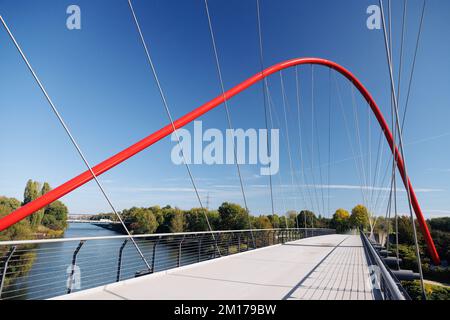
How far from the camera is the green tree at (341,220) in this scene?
2932 inches

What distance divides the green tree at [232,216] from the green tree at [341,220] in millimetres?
31160

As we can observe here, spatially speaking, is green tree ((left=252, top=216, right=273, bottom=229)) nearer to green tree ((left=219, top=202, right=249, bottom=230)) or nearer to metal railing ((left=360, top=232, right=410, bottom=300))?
green tree ((left=219, top=202, right=249, bottom=230))

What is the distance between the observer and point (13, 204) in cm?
3725

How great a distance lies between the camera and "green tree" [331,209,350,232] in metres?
74.5

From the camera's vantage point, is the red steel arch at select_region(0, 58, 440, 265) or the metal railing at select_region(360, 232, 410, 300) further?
the red steel arch at select_region(0, 58, 440, 265)

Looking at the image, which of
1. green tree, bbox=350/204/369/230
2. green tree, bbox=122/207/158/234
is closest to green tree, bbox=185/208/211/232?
green tree, bbox=122/207/158/234

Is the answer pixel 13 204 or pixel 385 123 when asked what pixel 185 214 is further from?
pixel 385 123

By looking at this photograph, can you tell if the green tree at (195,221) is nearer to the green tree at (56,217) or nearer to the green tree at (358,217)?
the green tree at (56,217)

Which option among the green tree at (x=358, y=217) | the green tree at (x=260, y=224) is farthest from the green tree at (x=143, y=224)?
the green tree at (x=358, y=217)

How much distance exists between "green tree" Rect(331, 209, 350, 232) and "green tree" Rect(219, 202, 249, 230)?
31160 millimetres

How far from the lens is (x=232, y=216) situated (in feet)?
194

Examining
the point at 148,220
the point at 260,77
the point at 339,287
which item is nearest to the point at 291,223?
the point at 148,220

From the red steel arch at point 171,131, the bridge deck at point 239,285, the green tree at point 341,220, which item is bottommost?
the green tree at point 341,220
